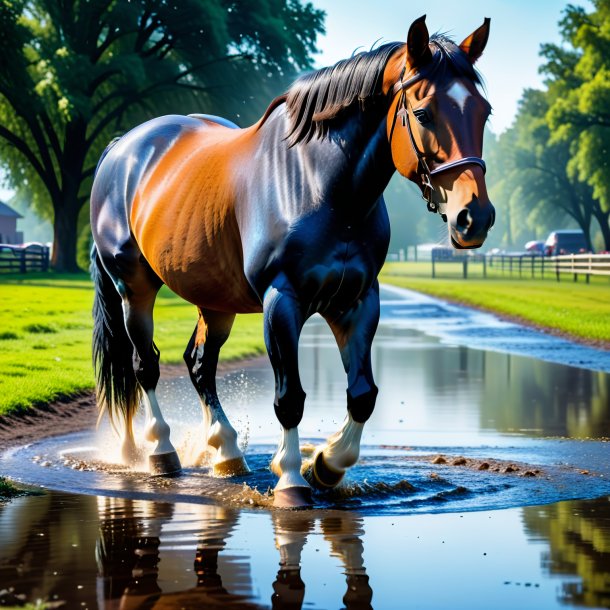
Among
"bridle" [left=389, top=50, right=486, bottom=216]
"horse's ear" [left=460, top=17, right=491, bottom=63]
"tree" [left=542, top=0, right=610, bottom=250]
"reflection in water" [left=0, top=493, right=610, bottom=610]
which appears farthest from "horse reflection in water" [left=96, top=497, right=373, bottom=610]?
"tree" [left=542, top=0, right=610, bottom=250]

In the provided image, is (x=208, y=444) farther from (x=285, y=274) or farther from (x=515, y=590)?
(x=515, y=590)

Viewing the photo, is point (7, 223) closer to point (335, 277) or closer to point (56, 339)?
point (56, 339)

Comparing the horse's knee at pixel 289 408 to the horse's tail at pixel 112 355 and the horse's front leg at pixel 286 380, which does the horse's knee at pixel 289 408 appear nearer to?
the horse's front leg at pixel 286 380

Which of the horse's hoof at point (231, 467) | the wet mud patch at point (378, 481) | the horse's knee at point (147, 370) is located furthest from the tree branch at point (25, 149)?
the horse's hoof at point (231, 467)

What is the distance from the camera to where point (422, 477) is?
7352 millimetres

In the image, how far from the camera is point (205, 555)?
5.12 metres

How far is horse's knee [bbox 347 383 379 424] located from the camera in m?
6.66

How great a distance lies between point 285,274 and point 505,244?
15198 centimetres

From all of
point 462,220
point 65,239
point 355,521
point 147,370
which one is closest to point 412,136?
point 462,220

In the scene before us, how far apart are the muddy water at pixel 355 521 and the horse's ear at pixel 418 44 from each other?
2.33m

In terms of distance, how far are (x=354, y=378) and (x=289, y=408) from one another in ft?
1.38

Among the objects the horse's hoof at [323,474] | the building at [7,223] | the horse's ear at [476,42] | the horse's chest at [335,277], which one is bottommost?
the horse's hoof at [323,474]

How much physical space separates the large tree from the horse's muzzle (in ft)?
111

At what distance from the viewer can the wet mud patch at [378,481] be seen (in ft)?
21.8
